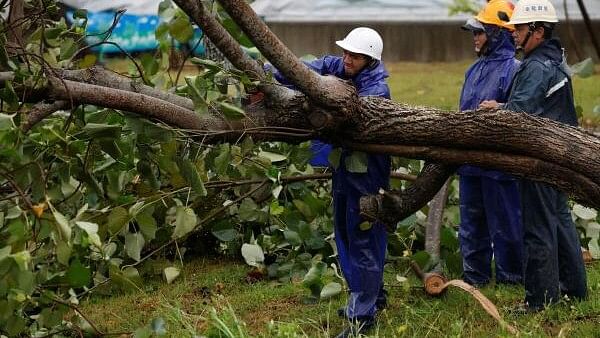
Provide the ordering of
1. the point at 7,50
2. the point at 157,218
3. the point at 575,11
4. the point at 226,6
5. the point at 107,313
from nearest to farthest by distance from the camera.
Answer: the point at 226,6 < the point at 7,50 < the point at 107,313 < the point at 157,218 < the point at 575,11

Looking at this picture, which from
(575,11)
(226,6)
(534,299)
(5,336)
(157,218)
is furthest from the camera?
(575,11)

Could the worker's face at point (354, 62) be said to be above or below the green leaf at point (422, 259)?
above

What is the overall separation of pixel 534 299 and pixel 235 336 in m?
1.79

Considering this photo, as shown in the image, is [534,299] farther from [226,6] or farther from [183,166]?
Result: [226,6]

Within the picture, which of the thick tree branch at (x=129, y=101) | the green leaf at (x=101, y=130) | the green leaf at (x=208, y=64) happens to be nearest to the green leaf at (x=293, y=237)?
the green leaf at (x=208, y=64)

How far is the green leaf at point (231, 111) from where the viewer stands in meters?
4.91

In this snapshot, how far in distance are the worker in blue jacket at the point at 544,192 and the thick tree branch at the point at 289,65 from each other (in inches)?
38.5

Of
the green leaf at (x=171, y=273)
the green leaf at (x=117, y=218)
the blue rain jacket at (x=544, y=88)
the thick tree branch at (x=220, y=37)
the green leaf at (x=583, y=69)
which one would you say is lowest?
the green leaf at (x=171, y=273)

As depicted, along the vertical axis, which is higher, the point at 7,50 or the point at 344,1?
the point at 7,50

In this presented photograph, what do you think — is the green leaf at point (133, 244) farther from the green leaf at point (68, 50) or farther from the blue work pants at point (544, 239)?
the blue work pants at point (544, 239)

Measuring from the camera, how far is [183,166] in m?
5.30

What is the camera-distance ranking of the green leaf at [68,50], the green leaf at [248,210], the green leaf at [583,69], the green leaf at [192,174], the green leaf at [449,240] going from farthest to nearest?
the green leaf at [449,240] → the green leaf at [248,210] → the green leaf at [583,69] → the green leaf at [68,50] → the green leaf at [192,174]

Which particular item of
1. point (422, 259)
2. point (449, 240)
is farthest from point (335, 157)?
point (449, 240)

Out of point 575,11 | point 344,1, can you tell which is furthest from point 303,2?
point 575,11
